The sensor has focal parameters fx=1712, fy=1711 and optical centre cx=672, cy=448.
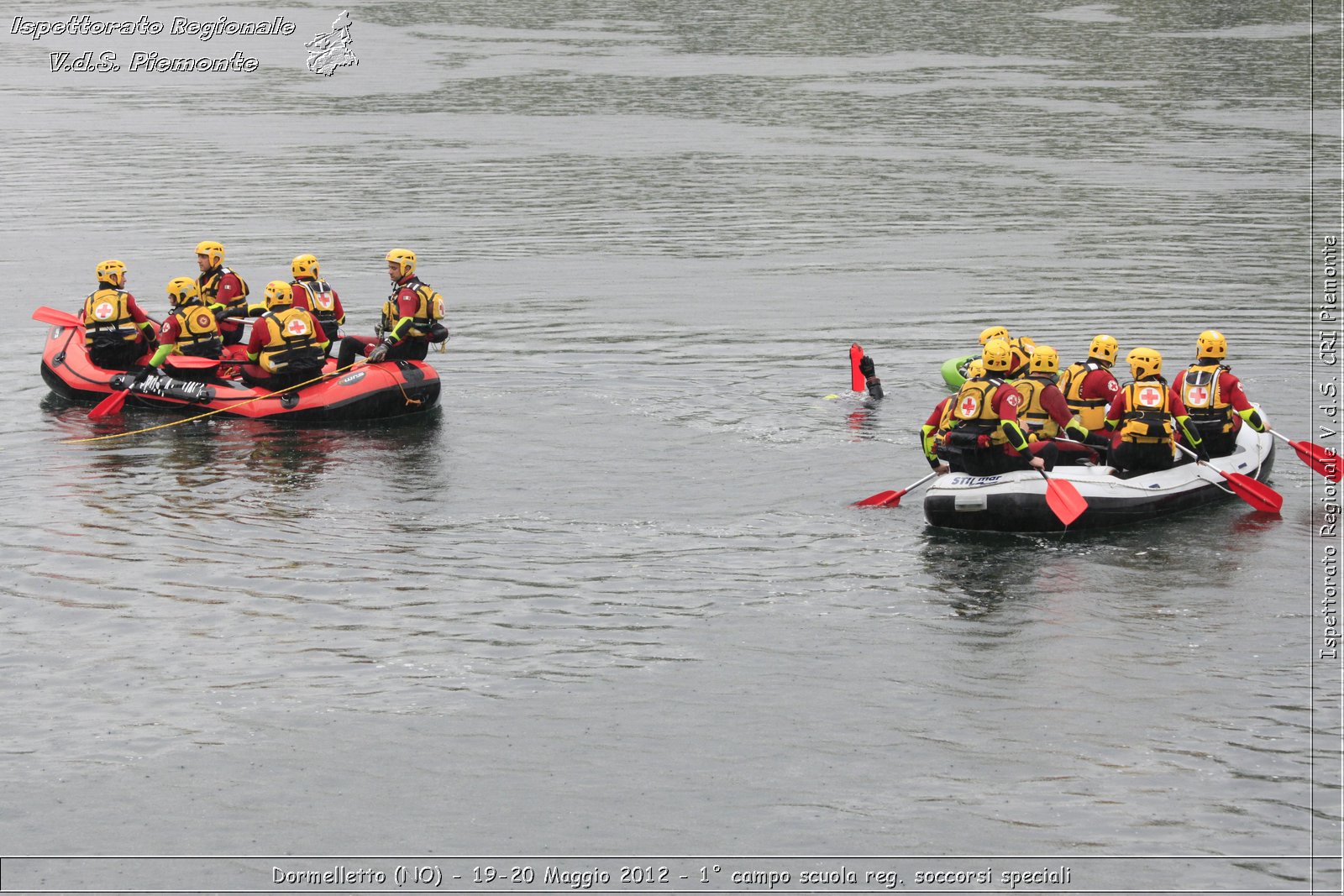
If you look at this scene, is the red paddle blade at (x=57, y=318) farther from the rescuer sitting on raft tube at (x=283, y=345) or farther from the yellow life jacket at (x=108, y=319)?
the rescuer sitting on raft tube at (x=283, y=345)

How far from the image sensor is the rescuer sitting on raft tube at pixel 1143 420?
19.2 m

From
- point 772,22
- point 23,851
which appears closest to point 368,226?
point 23,851

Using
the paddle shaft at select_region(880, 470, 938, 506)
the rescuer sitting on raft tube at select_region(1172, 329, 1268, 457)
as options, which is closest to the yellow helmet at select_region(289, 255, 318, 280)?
the paddle shaft at select_region(880, 470, 938, 506)

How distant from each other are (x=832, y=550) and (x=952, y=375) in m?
7.10

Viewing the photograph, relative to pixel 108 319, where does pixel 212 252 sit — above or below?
above

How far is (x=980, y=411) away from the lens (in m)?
18.8

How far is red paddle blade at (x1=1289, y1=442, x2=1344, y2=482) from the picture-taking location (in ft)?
66.8

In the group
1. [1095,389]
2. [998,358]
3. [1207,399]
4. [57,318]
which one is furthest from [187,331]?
[1207,399]

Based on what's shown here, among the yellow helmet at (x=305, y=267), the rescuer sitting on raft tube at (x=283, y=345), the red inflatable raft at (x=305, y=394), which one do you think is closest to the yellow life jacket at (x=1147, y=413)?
the red inflatable raft at (x=305, y=394)

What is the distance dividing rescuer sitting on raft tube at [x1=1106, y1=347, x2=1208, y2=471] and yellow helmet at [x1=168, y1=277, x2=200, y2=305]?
13263 millimetres

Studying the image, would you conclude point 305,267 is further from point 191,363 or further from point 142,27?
point 142,27

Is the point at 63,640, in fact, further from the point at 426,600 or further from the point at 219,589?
the point at 426,600

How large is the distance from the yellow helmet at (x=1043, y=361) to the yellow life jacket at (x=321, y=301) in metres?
10.4

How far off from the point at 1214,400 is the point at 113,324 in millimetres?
15447
